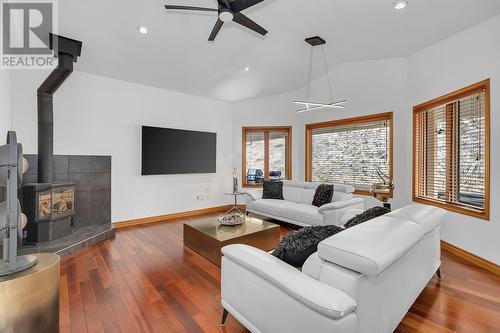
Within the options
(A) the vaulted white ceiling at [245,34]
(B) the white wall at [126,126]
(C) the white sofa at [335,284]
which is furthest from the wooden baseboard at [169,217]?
(C) the white sofa at [335,284]

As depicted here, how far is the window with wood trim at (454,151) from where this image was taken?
312 centimetres

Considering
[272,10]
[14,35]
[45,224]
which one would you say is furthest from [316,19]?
[45,224]

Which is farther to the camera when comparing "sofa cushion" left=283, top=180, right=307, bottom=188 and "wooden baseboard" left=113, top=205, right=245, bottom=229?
"sofa cushion" left=283, top=180, right=307, bottom=188

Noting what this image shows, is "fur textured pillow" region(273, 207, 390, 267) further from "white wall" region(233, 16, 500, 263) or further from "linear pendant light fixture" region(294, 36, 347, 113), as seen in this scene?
"white wall" region(233, 16, 500, 263)

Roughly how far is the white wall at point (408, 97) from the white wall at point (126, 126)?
1098mm

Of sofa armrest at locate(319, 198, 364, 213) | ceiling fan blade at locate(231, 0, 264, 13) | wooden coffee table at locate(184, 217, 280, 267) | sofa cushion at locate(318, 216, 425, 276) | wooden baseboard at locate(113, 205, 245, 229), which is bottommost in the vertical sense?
wooden baseboard at locate(113, 205, 245, 229)

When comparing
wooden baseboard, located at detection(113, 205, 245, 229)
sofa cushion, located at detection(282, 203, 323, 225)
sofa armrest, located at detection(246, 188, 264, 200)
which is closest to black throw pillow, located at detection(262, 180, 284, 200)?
sofa armrest, located at detection(246, 188, 264, 200)

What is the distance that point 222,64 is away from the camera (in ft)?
14.3

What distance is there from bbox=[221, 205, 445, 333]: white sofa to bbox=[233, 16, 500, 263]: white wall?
2.07m

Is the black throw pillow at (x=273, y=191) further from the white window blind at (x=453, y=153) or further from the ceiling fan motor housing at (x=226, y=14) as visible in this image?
the ceiling fan motor housing at (x=226, y=14)

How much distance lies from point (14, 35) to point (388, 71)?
5.72 m

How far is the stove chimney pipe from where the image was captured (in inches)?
132

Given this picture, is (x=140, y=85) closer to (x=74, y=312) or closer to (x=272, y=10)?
(x=272, y=10)

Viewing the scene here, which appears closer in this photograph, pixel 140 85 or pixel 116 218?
pixel 116 218
